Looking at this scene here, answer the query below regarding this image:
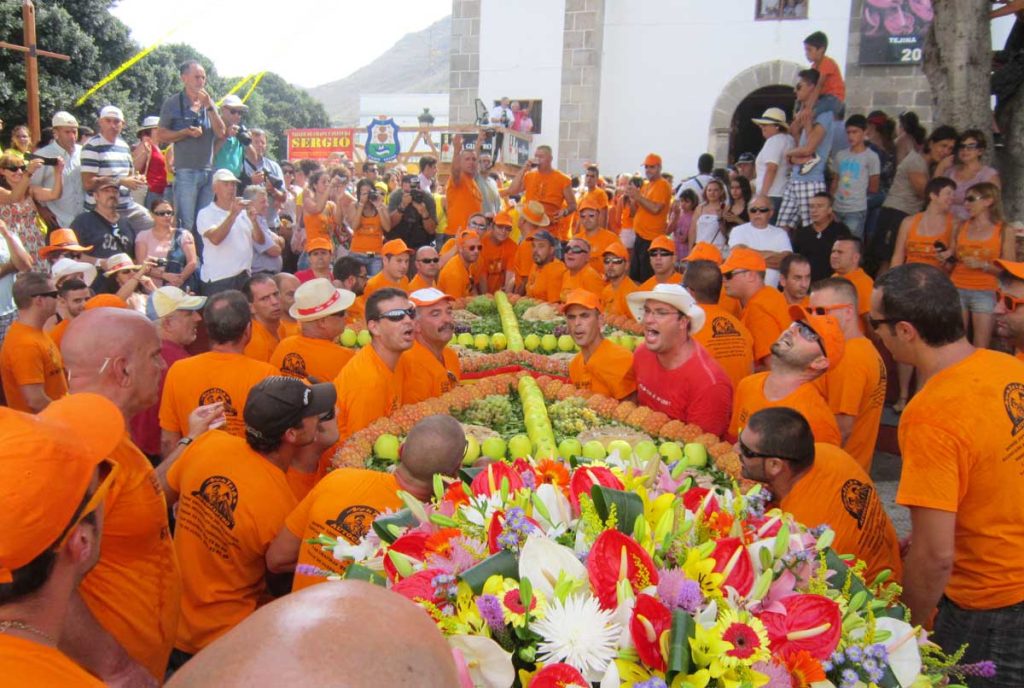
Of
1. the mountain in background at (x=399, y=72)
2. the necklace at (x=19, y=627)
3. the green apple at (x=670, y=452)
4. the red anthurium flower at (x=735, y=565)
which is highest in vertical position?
the mountain in background at (x=399, y=72)

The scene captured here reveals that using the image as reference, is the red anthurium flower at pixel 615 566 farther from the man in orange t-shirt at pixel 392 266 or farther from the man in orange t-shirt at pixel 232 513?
the man in orange t-shirt at pixel 392 266

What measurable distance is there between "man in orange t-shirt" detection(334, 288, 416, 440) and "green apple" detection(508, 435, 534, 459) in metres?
0.89

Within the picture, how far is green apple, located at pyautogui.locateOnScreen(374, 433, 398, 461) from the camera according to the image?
14.4ft

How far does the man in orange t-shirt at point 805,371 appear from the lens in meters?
4.29

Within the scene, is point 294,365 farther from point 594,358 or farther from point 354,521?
point 354,521

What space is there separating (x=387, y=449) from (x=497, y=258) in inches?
263

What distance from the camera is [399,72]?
16638 cm

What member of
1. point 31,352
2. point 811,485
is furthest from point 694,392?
point 31,352

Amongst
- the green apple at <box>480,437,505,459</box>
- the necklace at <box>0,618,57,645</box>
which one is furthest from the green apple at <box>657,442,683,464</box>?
the necklace at <box>0,618,57,645</box>

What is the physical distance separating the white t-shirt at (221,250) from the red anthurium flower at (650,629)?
7577 mm

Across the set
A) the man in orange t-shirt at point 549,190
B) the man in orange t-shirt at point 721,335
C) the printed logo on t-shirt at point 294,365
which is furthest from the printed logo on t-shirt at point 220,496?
the man in orange t-shirt at point 549,190

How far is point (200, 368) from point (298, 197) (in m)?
8.86

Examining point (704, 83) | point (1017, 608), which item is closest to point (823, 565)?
point (1017, 608)

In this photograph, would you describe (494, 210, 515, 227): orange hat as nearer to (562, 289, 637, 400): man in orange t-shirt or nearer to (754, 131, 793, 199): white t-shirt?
(754, 131, 793, 199): white t-shirt
